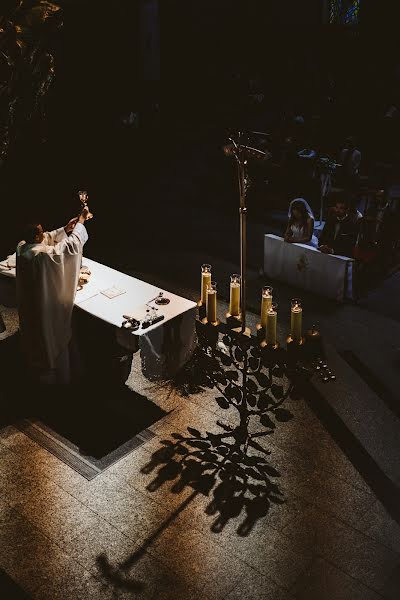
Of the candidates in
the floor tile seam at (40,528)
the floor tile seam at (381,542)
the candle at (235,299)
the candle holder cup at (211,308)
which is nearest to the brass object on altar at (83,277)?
the candle holder cup at (211,308)

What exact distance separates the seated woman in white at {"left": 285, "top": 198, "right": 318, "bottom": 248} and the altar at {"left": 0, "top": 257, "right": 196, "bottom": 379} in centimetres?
249

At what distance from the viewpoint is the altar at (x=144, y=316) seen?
562cm

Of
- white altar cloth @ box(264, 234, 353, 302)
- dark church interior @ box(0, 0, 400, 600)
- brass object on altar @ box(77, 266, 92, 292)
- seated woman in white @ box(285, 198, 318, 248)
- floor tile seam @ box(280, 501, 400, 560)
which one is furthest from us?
seated woman in white @ box(285, 198, 318, 248)

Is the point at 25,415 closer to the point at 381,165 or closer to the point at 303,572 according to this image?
the point at 303,572

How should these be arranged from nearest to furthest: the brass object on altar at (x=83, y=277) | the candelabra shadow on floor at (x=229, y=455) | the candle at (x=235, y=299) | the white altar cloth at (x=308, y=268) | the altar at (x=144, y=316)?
the candelabra shadow on floor at (x=229, y=455), the candle at (x=235, y=299), the altar at (x=144, y=316), the brass object on altar at (x=83, y=277), the white altar cloth at (x=308, y=268)

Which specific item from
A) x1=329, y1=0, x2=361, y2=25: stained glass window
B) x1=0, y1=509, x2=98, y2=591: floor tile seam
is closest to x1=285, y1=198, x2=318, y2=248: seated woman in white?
x1=0, y1=509, x2=98, y2=591: floor tile seam

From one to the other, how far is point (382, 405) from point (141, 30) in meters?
13.2

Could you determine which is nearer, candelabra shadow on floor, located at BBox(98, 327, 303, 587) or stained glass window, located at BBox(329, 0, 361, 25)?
candelabra shadow on floor, located at BBox(98, 327, 303, 587)

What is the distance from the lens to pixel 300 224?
315 inches

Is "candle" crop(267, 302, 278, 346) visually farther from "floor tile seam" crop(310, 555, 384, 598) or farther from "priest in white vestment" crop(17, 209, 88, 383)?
"priest in white vestment" crop(17, 209, 88, 383)

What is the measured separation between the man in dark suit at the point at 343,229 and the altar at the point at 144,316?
271 cm

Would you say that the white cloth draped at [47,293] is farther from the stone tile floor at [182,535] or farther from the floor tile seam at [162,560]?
the floor tile seam at [162,560]

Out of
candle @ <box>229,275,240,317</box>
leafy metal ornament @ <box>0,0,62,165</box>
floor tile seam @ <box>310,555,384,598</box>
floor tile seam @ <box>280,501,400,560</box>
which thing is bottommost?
floor tile seam @ <box>310,555,384,598</box>

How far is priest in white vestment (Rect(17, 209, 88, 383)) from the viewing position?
18.7 ft
